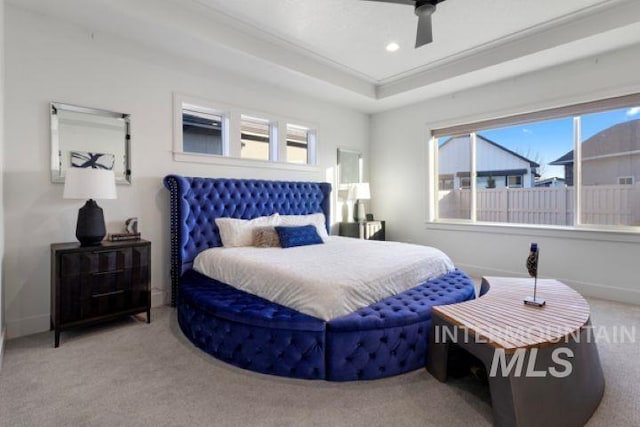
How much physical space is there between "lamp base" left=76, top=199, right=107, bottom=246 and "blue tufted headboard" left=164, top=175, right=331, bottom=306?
79 centimetres

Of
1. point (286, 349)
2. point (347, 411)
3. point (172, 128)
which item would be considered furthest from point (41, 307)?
point (347, 411)

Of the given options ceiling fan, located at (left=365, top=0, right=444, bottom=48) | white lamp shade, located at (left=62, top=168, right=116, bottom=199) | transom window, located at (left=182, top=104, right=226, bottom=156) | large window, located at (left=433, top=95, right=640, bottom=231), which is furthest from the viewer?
transom window, located at (left=182, top=104, right=226, bottom=156)

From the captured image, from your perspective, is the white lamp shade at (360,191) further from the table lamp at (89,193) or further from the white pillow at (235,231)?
the table lamp at (89,193)

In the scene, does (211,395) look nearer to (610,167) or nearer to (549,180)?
(549,180)

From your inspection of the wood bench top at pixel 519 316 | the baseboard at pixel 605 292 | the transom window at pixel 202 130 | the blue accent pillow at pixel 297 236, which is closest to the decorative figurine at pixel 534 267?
the wood bench top at pixel 519 316

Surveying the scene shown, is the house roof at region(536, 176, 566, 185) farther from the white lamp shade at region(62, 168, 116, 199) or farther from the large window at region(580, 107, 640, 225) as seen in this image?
the white lamp shade at region(62, 168, 116, 199)

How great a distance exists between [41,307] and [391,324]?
3.21 m

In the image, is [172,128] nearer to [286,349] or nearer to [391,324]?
[286,349]

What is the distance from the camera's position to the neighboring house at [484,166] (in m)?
4.73

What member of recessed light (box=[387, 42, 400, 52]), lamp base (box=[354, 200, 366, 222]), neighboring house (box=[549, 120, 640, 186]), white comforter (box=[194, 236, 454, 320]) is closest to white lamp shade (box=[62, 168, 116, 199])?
white comforter (box=[194, 236, 454, 320])

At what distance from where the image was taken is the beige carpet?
179cm

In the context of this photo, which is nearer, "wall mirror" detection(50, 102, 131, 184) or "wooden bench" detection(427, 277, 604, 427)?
"wooden bench" detection(427, 277, 604, 427)

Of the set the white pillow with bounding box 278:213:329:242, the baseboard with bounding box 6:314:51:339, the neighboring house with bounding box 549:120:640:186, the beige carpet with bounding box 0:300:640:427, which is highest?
the neighboring house with bounding box 549:120:640:186

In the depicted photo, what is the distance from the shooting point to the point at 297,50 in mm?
4082
